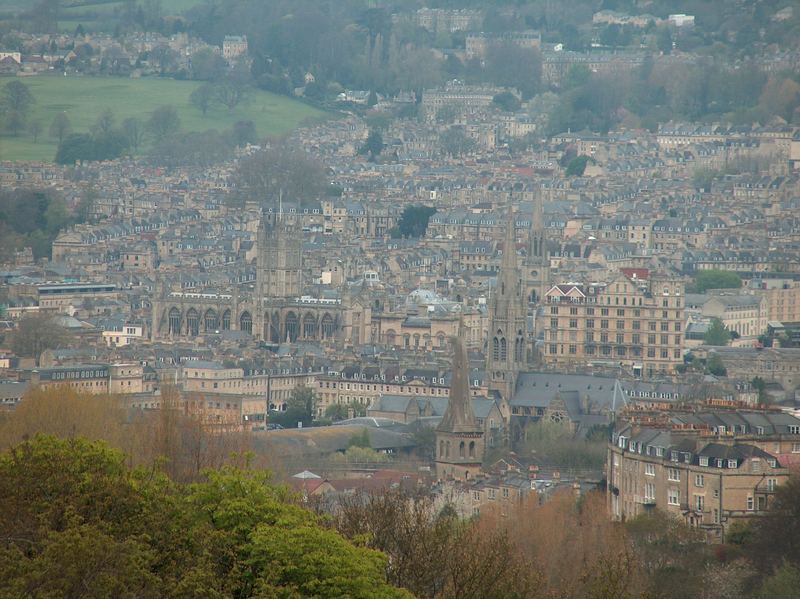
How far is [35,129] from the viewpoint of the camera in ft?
557

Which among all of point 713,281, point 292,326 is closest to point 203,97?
point 713,281

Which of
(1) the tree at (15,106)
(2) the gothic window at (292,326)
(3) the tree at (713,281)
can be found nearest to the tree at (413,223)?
(3) the tree at (713,281)

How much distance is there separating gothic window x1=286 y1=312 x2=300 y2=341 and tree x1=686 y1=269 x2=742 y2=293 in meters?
16.6

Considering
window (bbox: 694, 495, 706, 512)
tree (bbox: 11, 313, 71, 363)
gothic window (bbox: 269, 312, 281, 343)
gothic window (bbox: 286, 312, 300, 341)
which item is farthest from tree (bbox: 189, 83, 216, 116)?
window (bbox: 694, 495, 706, 512)

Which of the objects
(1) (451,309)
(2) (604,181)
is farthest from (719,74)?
(1) (451,309)

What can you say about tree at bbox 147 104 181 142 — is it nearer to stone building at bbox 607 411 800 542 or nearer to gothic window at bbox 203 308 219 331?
gothic window at bbox 203 308 219 331

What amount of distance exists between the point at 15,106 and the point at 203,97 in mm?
17123

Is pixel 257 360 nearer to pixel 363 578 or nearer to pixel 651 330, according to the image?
pixel 651 330

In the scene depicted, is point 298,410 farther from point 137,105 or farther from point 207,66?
point 207,66

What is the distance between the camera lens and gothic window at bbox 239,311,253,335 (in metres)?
113

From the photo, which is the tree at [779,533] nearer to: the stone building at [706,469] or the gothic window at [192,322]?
the stone building at [706,469]

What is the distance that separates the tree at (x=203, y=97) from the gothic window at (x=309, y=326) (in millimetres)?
71477

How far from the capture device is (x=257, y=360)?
99125 mm

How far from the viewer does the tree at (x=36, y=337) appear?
324 feet
